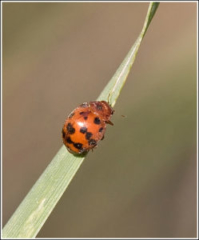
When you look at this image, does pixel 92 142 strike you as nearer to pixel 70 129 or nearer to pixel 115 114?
pixel 70 129

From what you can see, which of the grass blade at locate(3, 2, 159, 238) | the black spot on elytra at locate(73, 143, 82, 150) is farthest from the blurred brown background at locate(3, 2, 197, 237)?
the grass blade at locate(3, 2, 159, 238)

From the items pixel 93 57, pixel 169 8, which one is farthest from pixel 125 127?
pixel 169 8

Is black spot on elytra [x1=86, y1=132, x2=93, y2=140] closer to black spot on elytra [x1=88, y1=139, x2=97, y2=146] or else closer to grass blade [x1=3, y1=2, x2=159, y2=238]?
black spot on elytra [x1=88, y1=139, x2=97, y2=146]

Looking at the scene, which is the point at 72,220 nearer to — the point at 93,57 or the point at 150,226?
the point at 150,226

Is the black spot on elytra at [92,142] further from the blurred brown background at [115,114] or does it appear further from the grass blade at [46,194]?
the blurred brown background at [115,114]

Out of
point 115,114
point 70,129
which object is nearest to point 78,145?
point 70,129
